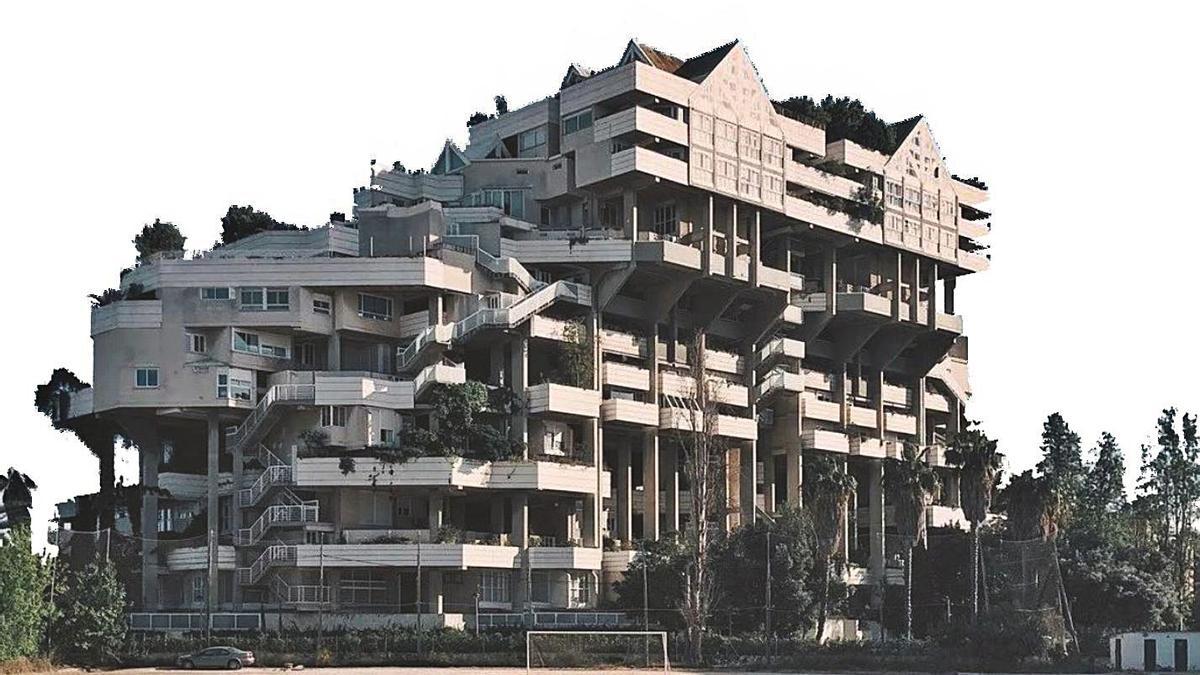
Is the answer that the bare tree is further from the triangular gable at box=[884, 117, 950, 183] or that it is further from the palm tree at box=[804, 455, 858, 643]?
→ the triangular gable at box=[884, 117, 950, 183]

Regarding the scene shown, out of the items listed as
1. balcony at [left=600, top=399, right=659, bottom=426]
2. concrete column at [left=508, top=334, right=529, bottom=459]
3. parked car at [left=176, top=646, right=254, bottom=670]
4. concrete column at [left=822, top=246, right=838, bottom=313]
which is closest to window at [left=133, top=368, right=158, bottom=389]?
concrete column at [left=508, top=334, right=529, bottom=459]

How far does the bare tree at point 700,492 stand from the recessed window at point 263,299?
980 inches

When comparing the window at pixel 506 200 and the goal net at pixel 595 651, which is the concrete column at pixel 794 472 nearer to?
the window at pixel 506 200

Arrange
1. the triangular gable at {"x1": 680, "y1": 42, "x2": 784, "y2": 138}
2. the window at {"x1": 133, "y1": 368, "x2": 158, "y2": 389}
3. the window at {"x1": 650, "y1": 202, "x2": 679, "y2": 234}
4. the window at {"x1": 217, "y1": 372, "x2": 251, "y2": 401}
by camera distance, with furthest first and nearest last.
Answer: the window at {"x1": 650, "y1": 202, "x2": 679, "y2": 234} → the triangular gable at {"x1": 680, "y1": 42, "x2": 784, "y2": 138} → the window at {"x1": 133, "y1": 368, "x2": 158, "y2": 389} → the window at {"x1": 217, "y1": 372, "x2": 251, "y2": 401}

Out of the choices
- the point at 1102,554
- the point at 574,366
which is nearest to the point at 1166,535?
the point at 1102,554

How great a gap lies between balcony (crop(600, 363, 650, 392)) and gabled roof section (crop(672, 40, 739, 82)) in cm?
1870

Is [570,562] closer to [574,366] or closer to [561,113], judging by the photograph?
[574,366]

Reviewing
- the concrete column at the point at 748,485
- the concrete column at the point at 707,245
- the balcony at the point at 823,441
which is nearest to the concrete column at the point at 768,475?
the balcony at the point at 823,441

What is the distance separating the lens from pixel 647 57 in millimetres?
125562

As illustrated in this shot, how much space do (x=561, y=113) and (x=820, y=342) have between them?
1086 inches

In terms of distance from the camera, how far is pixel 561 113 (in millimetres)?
127375

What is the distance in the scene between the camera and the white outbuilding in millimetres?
93562

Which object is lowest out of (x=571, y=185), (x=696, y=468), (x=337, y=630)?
(x=337, y=630)

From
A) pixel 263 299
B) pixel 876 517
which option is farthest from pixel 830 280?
pixel 263 299
